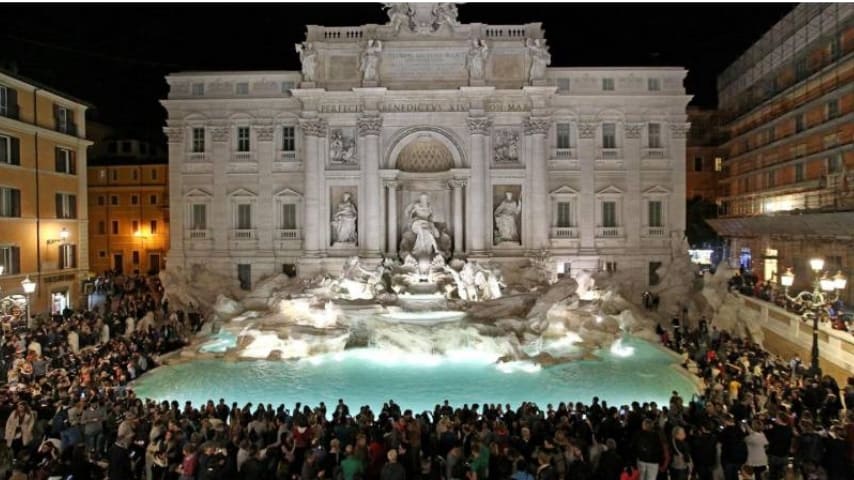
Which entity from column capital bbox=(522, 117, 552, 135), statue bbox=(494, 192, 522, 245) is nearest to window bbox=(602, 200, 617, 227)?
statue bbox=(494, 192, 522, 245)

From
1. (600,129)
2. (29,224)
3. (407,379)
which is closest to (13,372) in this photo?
(407,379)

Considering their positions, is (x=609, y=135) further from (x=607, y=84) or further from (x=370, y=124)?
(x=370, y=124)

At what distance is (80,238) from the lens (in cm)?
2852

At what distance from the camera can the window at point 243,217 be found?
30.4m

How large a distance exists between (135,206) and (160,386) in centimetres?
2855

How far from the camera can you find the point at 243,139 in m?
30.2

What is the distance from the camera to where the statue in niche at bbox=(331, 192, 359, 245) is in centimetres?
2895

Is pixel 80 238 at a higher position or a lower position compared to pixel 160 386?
higher

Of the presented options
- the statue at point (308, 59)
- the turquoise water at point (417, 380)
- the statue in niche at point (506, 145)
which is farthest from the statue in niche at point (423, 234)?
the turquoise water at point (417, 380)

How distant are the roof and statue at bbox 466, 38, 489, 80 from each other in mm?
15075

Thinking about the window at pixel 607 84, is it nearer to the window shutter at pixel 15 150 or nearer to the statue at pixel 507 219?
the statue at pixel 507 219

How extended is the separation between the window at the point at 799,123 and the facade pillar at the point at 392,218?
20383mm

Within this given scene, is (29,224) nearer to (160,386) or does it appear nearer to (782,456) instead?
(160,386)

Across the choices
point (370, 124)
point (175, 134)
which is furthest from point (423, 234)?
point (175, 134)
